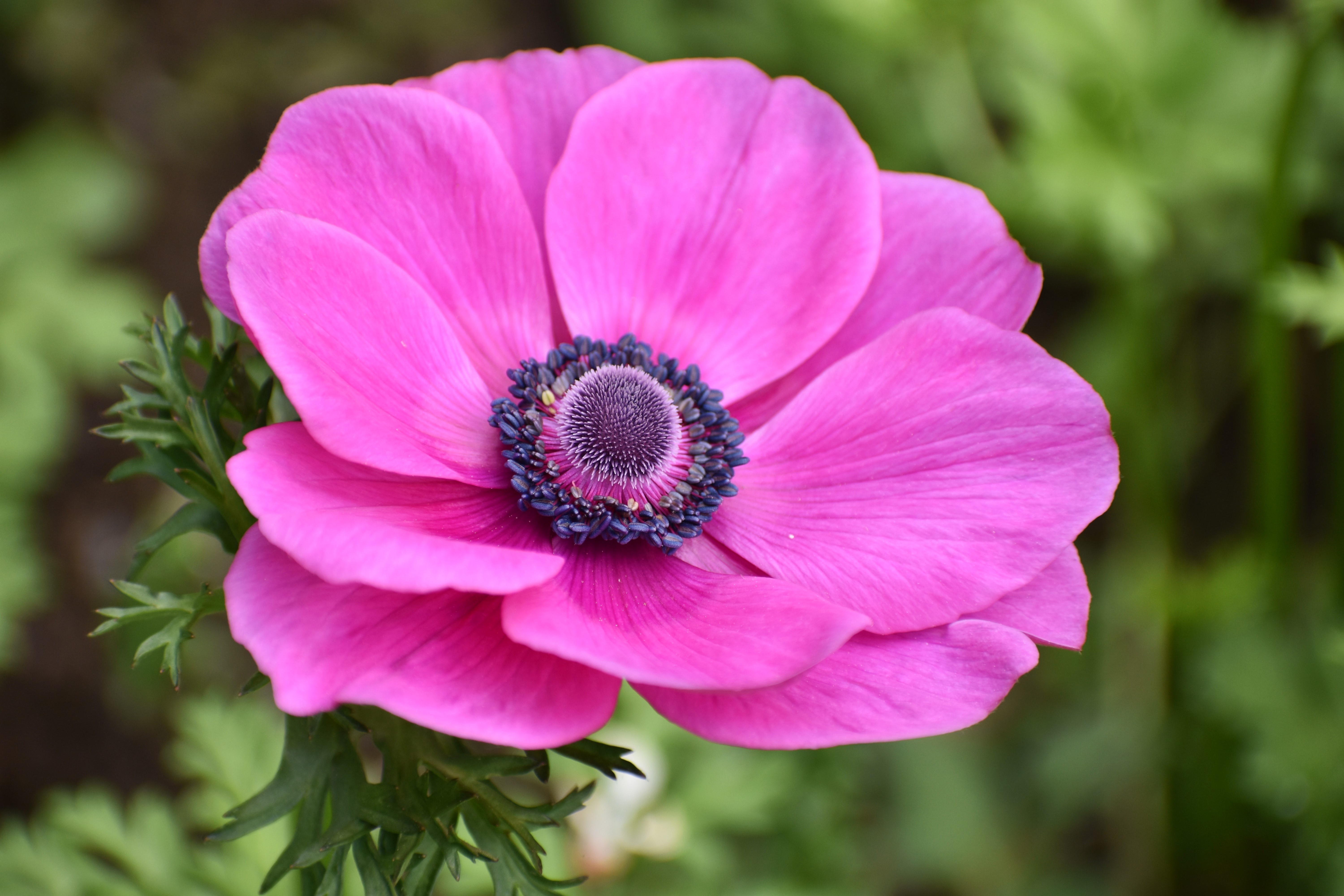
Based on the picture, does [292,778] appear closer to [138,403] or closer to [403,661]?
[403,661]

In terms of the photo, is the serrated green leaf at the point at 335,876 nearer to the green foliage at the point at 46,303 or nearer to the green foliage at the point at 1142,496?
the green foliage at the point at 1142,496

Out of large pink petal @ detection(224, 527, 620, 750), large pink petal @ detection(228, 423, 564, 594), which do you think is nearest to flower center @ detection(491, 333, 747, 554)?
large pink petal @ detection(228, 423, 564, 594)

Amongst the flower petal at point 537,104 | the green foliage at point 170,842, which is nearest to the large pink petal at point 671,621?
the flower petal at point 537,104

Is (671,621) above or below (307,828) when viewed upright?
above

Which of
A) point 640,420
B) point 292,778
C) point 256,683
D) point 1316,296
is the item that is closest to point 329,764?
point 292,778

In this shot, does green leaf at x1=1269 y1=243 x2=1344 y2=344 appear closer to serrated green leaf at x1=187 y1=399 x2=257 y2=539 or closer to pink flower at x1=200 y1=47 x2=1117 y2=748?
pink flower at x1=200 y1=47 x2=1117 y2=748

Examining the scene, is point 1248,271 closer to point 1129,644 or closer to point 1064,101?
point 1064,101
